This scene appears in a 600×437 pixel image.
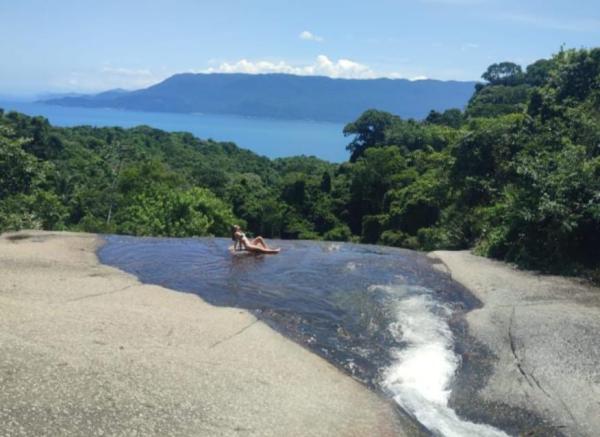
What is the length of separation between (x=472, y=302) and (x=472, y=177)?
17.2 meters

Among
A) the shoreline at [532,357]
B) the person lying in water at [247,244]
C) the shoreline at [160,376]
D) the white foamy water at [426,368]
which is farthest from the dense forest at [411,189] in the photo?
the shoreline at [160,376]

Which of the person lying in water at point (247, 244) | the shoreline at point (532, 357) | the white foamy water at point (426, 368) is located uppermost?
the shoreline at point (532, 357)

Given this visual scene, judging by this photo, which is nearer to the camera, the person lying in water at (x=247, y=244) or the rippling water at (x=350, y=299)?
the rippling water at (x=350, y=299)

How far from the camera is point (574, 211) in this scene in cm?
2133

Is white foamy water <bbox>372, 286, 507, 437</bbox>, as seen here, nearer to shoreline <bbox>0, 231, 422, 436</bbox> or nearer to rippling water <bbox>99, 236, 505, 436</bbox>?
rippling water <bbox>99, 236, 505, 436</bbox>

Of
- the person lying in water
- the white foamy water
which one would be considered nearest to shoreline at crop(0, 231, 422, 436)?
the white foamy water

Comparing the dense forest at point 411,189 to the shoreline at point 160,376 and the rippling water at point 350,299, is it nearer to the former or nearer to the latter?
the rippling water at point 350,299

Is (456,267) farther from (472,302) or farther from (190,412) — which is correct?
(190,412)

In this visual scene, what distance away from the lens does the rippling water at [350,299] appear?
1266 centimetres

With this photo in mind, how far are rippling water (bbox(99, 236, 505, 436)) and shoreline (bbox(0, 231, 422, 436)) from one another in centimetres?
90

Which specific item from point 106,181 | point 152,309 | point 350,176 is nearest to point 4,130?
point 152,309

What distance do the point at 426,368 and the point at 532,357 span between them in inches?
99.3

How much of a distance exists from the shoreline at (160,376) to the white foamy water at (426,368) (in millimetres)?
625

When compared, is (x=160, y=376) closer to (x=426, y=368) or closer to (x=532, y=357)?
(x=426, y=368)
